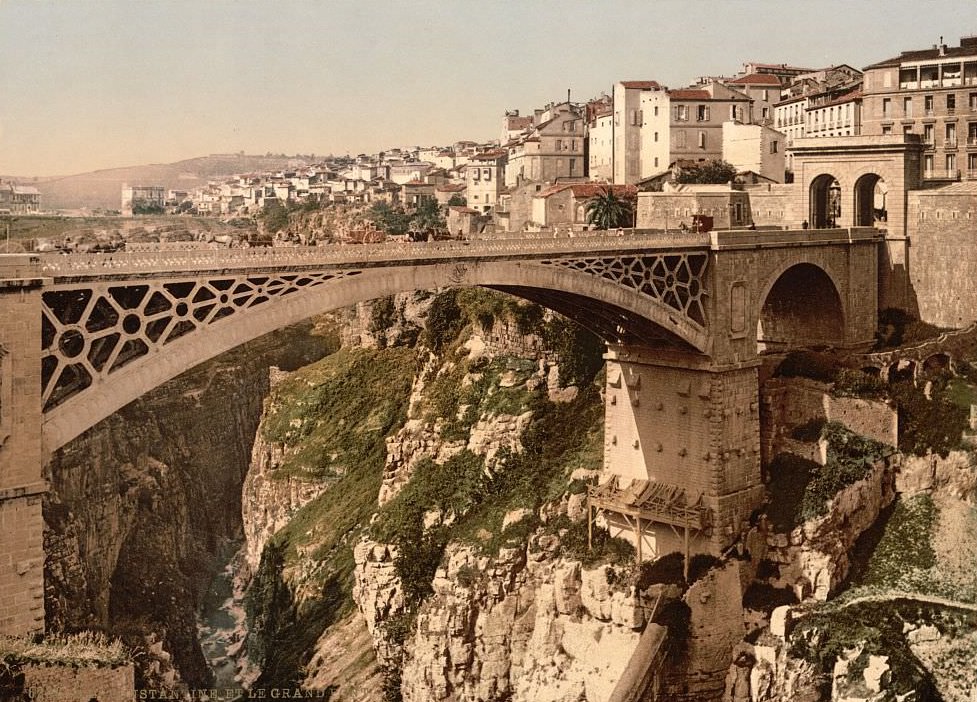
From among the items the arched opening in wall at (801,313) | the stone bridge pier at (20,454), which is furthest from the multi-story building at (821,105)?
the stone bridge pier at (20,454)

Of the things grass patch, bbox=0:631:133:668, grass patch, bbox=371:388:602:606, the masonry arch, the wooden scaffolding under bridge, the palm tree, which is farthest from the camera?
the palm tree

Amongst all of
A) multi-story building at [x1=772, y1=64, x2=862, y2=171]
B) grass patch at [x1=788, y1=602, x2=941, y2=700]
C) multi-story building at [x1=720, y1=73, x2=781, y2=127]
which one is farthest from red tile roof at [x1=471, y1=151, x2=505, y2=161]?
grass patch at [x1=788, y1=602, x2=941, y2=700]

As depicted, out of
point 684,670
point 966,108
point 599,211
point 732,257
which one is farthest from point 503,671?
point 966,108

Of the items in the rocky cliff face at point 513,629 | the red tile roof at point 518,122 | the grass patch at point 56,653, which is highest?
the red tile roof at point 518,122

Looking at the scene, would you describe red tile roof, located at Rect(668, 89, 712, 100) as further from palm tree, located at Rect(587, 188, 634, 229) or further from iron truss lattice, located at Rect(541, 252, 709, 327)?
iron truss lattice, located at Rect(541, 252, 709, 327)

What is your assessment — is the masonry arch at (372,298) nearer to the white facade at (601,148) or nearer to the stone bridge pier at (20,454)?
the stone bridge pier at (20,454)
